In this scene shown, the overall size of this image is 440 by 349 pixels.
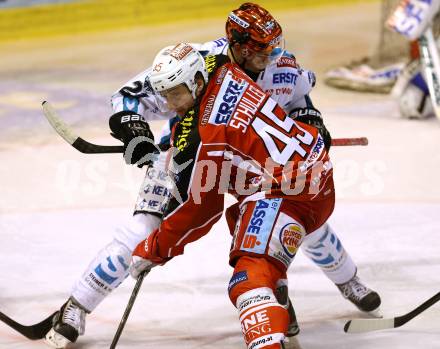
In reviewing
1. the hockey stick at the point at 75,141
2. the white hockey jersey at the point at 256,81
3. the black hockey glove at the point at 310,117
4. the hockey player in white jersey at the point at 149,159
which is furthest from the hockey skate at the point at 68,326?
the black hockey glove at the point at 310,117

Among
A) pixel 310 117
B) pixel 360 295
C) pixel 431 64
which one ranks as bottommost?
pixel 431 64

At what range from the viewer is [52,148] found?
5805 millimetres

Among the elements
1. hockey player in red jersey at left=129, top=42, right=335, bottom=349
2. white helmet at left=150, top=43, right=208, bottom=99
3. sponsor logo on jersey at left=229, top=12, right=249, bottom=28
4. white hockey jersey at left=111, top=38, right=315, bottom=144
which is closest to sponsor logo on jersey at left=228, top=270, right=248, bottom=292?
hockey player in red jersey at left=129, top=42, right=335, bottom=349

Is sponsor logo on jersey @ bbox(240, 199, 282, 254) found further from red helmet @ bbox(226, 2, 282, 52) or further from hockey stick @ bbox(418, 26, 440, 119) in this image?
hockey stick @ bbox(418, 26, 440, 119)

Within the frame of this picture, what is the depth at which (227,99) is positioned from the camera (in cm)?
303

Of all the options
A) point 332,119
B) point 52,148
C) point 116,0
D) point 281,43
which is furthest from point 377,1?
point 281,43

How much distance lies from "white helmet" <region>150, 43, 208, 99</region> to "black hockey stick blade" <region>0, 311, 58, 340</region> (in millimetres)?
1062

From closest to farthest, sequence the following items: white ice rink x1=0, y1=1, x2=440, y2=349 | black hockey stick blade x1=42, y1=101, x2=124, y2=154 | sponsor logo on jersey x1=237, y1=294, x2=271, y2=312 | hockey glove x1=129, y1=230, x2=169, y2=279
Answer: sponsor logo on jersey x1=237, y1=294, x2=271, y2=312 → hockey glove x1=129, y1=230, x2=169, y2=279 → black hockey stick blade x1=42, y1=101, x2=124, y2=154 → white ice rink x1=0, y1=1, x2=440, y2=349

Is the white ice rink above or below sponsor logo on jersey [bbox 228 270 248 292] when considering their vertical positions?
below

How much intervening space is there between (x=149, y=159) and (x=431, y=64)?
3181 millimetres

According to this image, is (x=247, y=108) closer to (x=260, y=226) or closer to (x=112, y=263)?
(x=260, y=226)

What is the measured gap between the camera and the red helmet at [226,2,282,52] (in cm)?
338

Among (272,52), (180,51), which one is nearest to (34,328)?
(180,51)

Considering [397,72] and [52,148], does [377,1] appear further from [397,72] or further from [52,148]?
[52,148]
